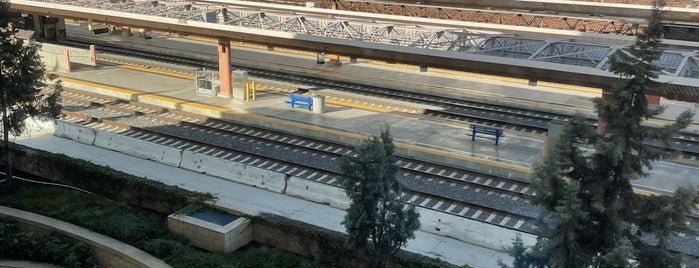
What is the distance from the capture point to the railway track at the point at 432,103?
20.9 metres

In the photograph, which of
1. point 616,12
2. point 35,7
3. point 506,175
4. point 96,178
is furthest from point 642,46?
point 35,7

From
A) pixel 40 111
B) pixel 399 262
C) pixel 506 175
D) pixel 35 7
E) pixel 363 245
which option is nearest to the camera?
pixel 363 245

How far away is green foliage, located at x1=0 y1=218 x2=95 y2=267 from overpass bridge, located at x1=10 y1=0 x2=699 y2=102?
9502mm

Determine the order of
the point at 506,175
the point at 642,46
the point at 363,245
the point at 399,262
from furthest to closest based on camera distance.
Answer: the point at 506,175
the point at 399,262
the point at 363,245
the point at 642,46

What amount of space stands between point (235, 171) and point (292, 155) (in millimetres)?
2449

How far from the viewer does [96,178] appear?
49.7 feet

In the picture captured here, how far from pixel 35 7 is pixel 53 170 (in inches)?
538

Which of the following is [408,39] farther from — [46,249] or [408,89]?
[46,249]

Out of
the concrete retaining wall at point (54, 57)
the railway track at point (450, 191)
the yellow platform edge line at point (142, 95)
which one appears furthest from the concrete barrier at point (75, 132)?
the concrete retaining wall at point (54, 57)

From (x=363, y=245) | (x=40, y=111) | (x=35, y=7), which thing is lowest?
(x=363, y=245)

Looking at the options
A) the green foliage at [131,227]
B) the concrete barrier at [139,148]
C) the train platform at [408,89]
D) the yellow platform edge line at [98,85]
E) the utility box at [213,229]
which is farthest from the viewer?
the yellow platform edge line at [98,85]

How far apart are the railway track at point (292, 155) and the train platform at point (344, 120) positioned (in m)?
0.64

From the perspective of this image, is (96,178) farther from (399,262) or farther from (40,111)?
(399,262)

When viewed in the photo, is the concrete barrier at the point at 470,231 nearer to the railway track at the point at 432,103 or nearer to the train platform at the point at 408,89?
the train platform at the point at 408,89
